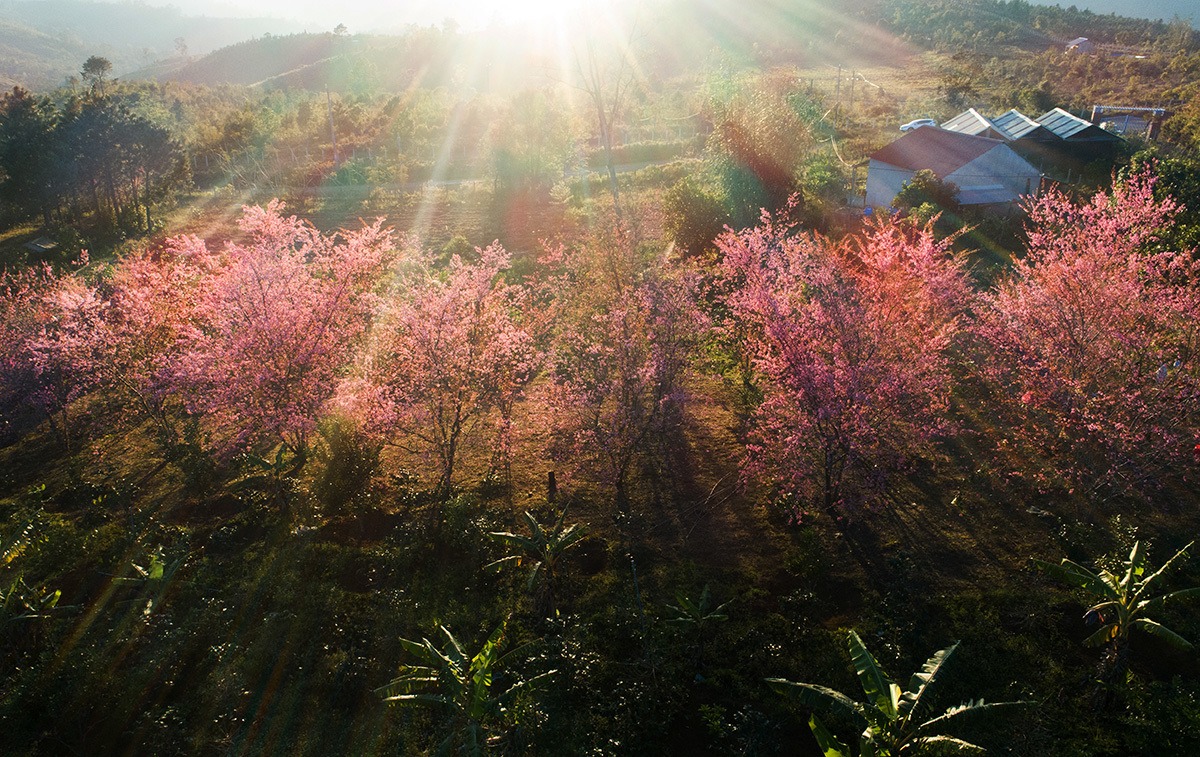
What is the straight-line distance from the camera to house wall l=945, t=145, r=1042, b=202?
104 feet

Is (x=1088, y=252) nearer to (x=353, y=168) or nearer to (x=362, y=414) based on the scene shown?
(x=362, y=414)

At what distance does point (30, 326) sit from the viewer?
47.8 feet

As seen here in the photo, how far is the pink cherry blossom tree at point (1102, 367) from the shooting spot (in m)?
10.2

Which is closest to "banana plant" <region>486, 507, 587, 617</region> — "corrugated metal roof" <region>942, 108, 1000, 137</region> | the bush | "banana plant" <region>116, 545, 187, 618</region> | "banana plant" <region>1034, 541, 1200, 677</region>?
"banana plant" <region>116, 545, 187, 618</region>

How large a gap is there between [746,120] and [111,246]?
2920cm

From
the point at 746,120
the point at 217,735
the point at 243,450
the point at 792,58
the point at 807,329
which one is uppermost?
the point at 792,58

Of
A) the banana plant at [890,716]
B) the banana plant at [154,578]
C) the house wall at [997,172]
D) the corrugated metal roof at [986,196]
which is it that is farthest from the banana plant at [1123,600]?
the house wall at [997,172]

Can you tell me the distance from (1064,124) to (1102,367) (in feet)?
125

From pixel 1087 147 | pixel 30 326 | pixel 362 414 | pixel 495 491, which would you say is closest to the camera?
pixel 362 414

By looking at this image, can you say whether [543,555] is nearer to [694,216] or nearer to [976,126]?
[694,216]

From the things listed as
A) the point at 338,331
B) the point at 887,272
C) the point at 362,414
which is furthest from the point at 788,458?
the point at 338,331

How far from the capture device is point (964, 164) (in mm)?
31625

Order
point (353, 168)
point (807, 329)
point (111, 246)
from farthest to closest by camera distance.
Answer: point (353, 168)
point (111, 246)
point (807, 329)

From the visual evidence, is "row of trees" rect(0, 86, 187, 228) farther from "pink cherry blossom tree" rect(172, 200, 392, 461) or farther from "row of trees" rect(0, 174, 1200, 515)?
"pink cherry blossom tree" rect(172, 200, 392, 461)
